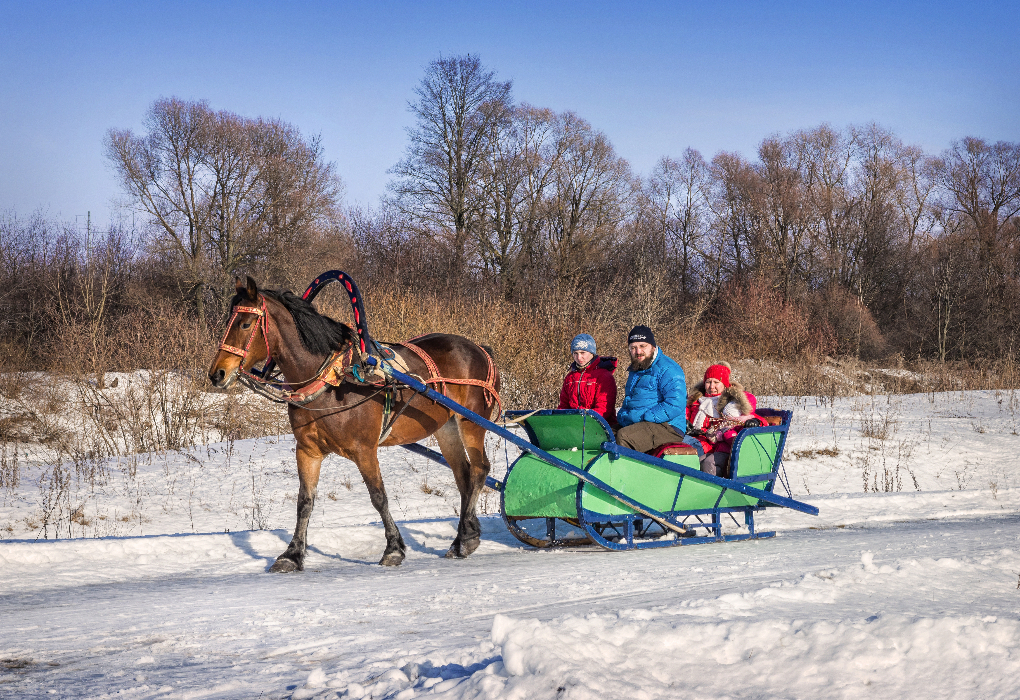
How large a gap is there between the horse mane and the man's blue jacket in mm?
A: 2357

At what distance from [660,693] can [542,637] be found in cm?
52

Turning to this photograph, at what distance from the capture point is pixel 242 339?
5906 millimetres

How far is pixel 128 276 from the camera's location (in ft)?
92.0

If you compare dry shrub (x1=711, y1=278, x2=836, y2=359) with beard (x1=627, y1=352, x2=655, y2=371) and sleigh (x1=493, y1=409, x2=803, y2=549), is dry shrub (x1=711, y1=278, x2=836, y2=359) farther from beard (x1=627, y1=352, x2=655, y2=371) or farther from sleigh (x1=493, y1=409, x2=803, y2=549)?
beard (x1=627, y1=352, x2=655, y2=371)

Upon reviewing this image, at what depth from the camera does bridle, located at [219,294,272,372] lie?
230 inches

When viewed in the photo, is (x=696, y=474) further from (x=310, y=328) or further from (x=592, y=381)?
(x=310, y=328)

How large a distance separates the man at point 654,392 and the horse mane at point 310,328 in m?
2.33

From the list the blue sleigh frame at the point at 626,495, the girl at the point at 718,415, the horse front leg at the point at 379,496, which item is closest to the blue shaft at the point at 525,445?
the blue sleigh frame at the point at 626,495

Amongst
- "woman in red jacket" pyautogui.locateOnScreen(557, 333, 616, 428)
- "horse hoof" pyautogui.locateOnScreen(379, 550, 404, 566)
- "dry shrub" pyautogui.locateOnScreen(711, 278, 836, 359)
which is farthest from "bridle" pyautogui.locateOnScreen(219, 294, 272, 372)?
"dry shrub" pyautogui.locateOnScreen(711, 278, 836, 359)

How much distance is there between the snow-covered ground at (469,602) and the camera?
3297 mm

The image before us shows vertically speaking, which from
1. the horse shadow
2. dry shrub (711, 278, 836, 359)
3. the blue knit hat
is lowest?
the horse shadow

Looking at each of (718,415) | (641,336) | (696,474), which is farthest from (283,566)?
(718,415)

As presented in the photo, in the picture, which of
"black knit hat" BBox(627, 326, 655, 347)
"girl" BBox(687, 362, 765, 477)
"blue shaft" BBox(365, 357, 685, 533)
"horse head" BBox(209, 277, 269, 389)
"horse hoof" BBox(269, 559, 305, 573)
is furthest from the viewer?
"girl" BBox(687, 362, 765, 477)

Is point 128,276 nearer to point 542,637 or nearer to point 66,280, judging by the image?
point 66,280
